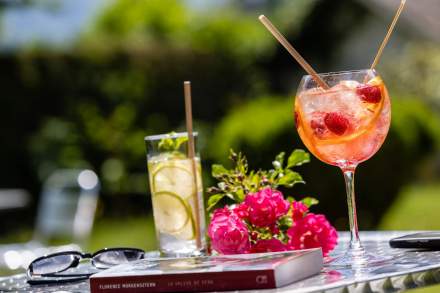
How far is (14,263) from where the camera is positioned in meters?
6.89

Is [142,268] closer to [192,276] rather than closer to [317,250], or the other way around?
[192,276]

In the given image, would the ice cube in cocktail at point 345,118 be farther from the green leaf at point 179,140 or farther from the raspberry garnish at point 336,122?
the green leaf at point 179,140

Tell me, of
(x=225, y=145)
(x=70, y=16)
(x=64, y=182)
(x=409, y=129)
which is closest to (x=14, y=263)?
(x=64, y=182)

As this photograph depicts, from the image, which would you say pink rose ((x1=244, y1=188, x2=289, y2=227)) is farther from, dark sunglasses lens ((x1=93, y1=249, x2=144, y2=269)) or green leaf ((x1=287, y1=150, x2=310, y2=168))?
dark sunglasses lens ((x1=93, y1=249, x2=144, y2=269))

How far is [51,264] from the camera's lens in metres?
2.48

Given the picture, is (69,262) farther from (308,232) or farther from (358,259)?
(358,259)

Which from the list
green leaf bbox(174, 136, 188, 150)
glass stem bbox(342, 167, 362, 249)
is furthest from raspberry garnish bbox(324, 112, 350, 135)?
green leaf bbox(174, 136, 188, 150)

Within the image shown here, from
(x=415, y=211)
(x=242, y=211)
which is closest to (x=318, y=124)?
(x=242, y=211)

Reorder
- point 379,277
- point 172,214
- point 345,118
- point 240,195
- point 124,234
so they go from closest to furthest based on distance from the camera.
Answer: point 379,277, point 345,118, point 240,195, point 172,214, point 124,234

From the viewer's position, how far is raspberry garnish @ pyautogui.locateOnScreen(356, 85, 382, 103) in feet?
7.21

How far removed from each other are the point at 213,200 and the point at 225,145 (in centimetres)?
603

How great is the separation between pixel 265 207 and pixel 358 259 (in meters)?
0.24

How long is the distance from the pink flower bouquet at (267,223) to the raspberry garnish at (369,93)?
0.87ft

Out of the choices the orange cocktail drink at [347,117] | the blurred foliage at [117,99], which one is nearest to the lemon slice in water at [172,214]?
the orange cocktail drink at [347,117]
